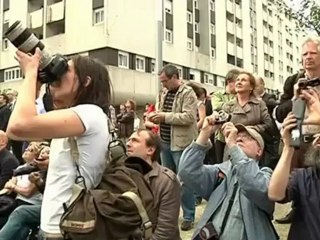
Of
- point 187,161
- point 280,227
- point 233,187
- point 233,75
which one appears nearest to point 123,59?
point 233,75

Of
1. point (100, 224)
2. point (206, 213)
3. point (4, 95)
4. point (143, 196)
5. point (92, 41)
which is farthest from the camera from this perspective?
point (92, 41)

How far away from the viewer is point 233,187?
2.85 m

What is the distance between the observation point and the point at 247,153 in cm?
Result: 292

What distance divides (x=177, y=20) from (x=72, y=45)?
7.51m

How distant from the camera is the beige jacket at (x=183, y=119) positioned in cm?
521

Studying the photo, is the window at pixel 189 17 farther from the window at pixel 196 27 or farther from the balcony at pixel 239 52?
the balcony at pixel 239 52

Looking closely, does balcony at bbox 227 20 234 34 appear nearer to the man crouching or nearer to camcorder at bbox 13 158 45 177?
camcorder at bbox 13 158 45 177

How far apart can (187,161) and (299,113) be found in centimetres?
85

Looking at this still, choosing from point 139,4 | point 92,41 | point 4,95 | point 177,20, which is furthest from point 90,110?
point 177,20

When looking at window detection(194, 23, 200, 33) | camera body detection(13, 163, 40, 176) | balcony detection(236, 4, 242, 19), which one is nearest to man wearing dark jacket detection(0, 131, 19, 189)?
camera body detection(13, 163, 40, 176)

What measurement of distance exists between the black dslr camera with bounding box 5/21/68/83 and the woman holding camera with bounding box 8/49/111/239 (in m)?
0.02

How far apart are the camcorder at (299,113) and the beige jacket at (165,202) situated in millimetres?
1370

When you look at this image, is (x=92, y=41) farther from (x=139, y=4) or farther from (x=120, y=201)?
(x=120, y=201)

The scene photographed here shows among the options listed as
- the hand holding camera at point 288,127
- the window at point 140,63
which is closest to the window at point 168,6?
the window at point 140,63
